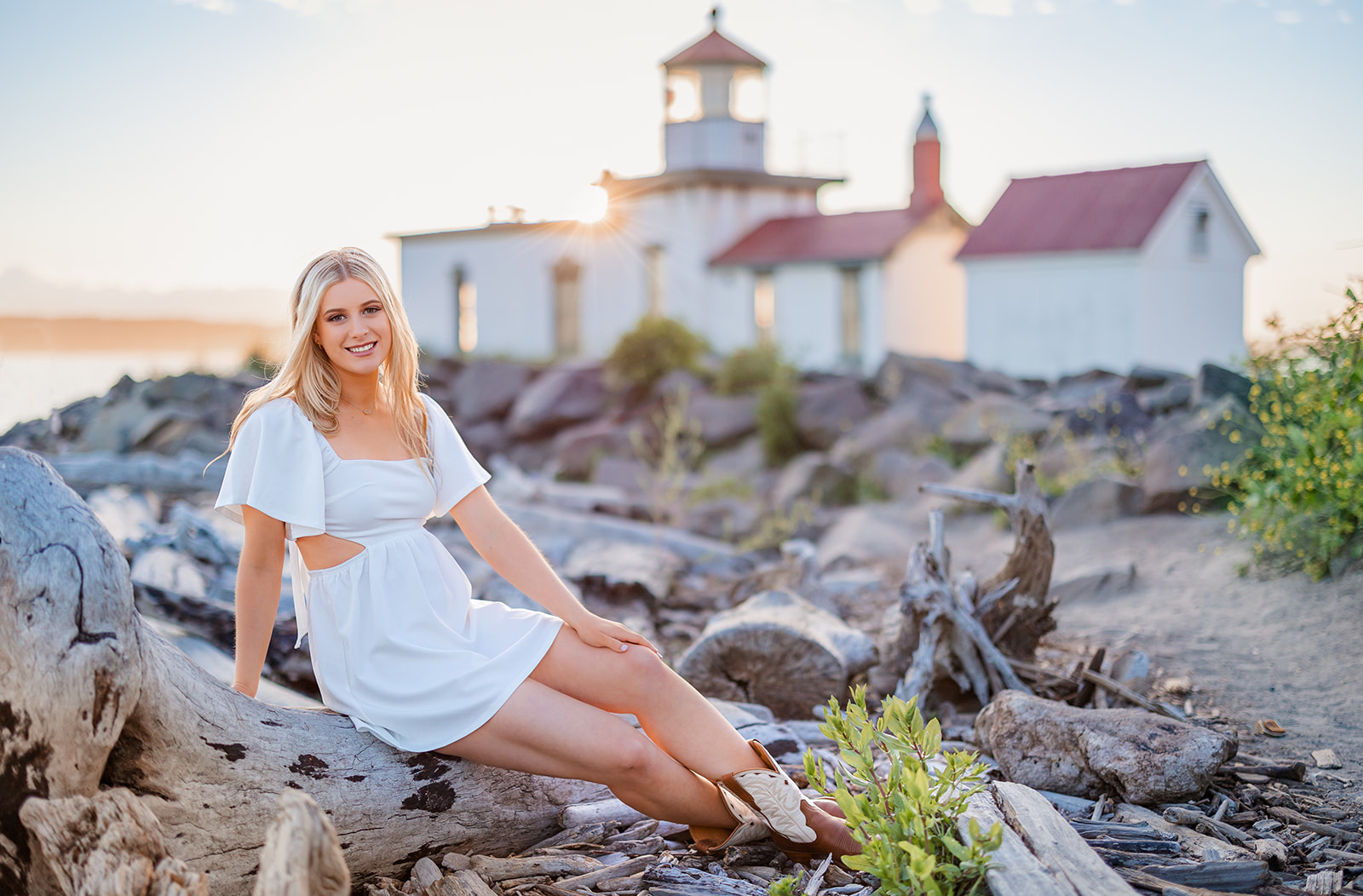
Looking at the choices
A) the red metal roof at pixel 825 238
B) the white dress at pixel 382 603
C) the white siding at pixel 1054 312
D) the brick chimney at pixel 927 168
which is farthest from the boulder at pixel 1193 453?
the brick chimney at pixel 927 168

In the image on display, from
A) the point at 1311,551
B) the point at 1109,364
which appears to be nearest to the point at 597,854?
the point at 1311,551

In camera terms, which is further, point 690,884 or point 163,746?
point 690,884

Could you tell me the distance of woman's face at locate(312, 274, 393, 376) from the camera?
3262 millimetres

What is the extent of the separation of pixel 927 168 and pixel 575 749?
70.3 feet

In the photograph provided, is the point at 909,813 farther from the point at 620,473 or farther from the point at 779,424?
the point at 779,424

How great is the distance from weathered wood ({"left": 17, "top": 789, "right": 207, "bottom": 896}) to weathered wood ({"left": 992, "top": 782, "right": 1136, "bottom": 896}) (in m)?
1.97

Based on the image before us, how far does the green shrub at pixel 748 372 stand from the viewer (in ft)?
61.7

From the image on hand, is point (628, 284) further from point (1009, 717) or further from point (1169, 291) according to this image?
point (1009, 717)

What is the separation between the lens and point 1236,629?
567 centimetres

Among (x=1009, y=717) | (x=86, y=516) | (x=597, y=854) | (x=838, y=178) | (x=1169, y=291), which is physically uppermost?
(x=838, y=178)

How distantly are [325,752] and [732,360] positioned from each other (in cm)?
1652

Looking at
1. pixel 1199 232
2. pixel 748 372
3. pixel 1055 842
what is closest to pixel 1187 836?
pixel 1055 842

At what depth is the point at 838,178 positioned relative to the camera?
24.6 meters

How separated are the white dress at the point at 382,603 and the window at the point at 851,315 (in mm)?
19686
